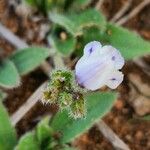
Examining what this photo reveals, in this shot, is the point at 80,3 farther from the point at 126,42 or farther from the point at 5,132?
the point at 5,132

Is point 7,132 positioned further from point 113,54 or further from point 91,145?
point 113,54

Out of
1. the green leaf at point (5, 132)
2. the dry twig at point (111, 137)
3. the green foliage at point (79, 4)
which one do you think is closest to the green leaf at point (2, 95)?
the green leaf at point (5, 132)

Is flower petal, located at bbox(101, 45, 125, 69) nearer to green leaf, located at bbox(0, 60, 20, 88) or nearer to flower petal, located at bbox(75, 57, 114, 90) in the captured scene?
flower petal, located at bbox(75, 57, 114, 90)

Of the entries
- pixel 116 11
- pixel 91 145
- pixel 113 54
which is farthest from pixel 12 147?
pixel 116 11

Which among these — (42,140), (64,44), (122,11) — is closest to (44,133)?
(42,140)

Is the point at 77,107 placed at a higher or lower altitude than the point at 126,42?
higher

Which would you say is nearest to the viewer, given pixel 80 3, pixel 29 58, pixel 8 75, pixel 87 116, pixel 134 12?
pixel 87 116

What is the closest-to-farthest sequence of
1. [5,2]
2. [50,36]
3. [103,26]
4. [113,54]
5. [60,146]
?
[113,54] → [60,146] → [103,26] → [50,36] → [5,2]

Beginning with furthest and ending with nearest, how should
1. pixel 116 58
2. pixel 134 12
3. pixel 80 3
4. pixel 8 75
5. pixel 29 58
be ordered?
pixel 134 12, pixel 80 3, pixel 29 58, pixel 8 75, pixel 116 58
